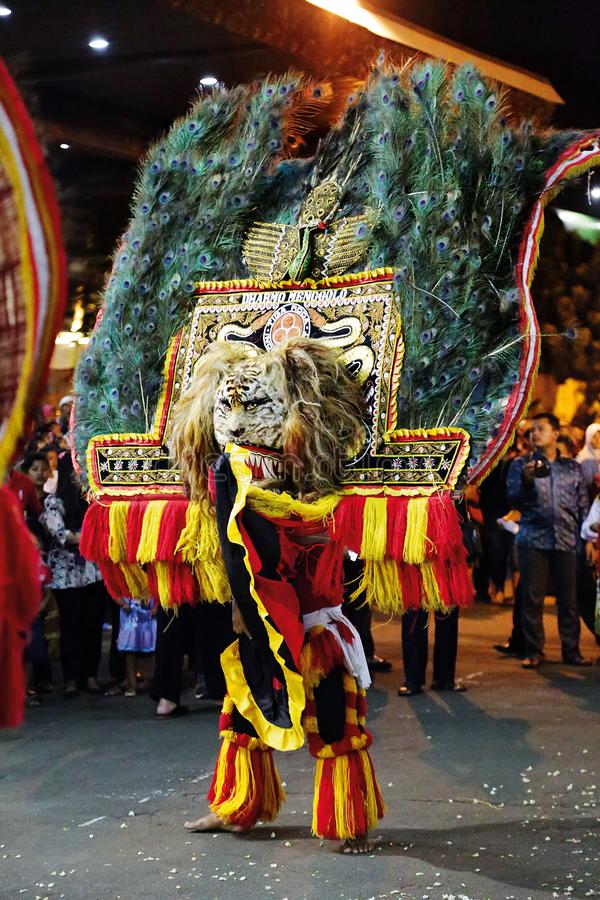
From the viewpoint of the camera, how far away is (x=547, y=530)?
336 inches

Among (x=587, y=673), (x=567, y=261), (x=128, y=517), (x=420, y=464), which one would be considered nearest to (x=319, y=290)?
(x=420, y=464)

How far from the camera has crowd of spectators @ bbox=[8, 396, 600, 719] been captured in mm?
7164

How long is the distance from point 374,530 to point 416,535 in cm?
17

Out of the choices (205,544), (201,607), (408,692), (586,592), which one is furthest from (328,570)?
(586,592)

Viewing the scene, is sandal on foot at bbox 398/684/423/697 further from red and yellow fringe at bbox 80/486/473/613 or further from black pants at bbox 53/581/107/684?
red and yellow fringe at bbox 80/486/473/613

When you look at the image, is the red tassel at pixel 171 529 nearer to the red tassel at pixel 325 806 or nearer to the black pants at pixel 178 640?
the red tassel at pixel 325 806

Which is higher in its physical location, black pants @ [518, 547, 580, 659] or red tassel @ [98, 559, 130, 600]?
red tassel @ [98, 559, 130, 600]

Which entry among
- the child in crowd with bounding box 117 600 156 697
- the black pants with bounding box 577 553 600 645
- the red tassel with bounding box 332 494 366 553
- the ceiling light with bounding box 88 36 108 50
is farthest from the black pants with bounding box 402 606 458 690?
the ceiling light with bounding box 88 36 108 50

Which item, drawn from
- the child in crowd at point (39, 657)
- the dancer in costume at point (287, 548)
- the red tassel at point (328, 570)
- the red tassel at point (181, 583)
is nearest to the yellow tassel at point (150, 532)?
the red tassel at point (181, 583)

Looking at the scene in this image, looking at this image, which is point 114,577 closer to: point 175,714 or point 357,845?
point 357,845

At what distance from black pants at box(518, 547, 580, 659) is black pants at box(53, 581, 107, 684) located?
10.2 ft

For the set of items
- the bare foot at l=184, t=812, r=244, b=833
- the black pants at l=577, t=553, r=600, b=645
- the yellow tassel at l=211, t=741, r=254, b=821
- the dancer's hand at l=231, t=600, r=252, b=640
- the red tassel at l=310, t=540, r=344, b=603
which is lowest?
the bare foot at l=184, t=812, r=244, b=833

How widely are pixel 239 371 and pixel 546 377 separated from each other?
11.0 m

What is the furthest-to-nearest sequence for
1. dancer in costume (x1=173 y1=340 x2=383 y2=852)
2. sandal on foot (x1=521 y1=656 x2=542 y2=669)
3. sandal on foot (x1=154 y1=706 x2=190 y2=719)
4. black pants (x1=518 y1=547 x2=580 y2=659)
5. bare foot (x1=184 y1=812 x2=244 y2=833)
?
1. black pants (x1=518 y1=547 x2=580 y2=659)
2. sandal on foot (x1=521 y1=656 x2=542 y2=669)
3. sandal on foot (x1=154 y1=706 x2=190 y2=719)
4. bare foot (x1=184 y1=812 x2=244 y2=833)
5. dancer in costume (x1=173 y1=340 x2=383 y2=852)
